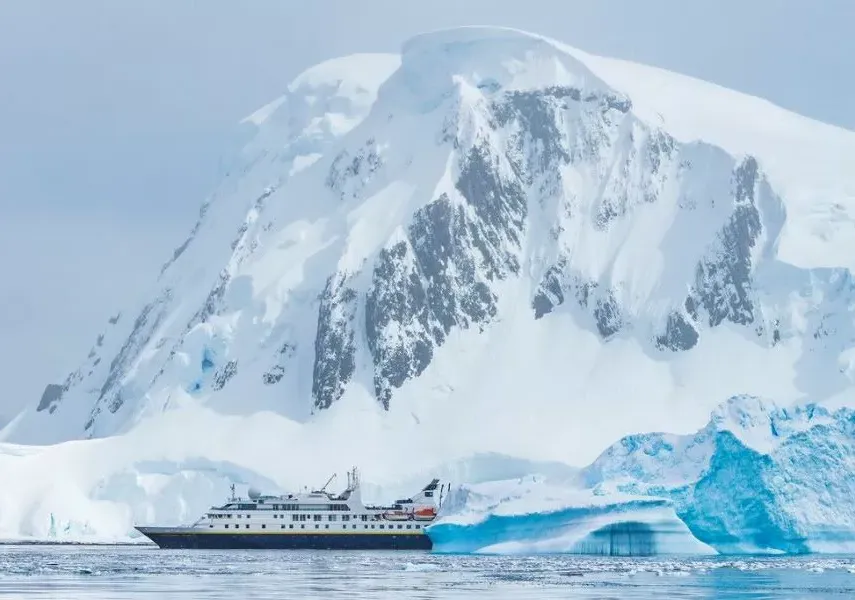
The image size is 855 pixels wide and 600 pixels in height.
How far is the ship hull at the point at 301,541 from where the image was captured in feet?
438

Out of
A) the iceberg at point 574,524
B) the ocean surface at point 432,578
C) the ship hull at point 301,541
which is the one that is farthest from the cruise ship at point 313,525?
the iceberg at point 574,524

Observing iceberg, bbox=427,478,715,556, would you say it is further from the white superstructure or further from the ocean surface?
the white superstructure

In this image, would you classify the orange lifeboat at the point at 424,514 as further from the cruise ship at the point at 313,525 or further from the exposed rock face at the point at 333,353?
the exposed rock face at the point at 333,353

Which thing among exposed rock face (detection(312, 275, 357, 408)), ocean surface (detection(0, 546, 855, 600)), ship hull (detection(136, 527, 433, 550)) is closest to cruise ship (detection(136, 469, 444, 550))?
ship hull (detection(136, 527, 433, 550))

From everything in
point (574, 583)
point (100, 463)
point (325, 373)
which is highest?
point (325, 373)

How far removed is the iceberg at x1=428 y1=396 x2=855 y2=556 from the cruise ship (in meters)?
25.1

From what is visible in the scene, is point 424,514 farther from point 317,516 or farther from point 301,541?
point 301,541

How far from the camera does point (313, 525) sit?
136 meters

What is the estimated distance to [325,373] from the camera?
196 metres

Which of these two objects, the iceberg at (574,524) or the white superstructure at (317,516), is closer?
the iceberg at (574,524)

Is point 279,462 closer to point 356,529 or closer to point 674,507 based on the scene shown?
point 356,529

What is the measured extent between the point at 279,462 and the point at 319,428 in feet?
31.6

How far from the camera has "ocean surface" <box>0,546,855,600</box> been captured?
223 ft

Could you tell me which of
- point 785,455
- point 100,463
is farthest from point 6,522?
point 785,455
